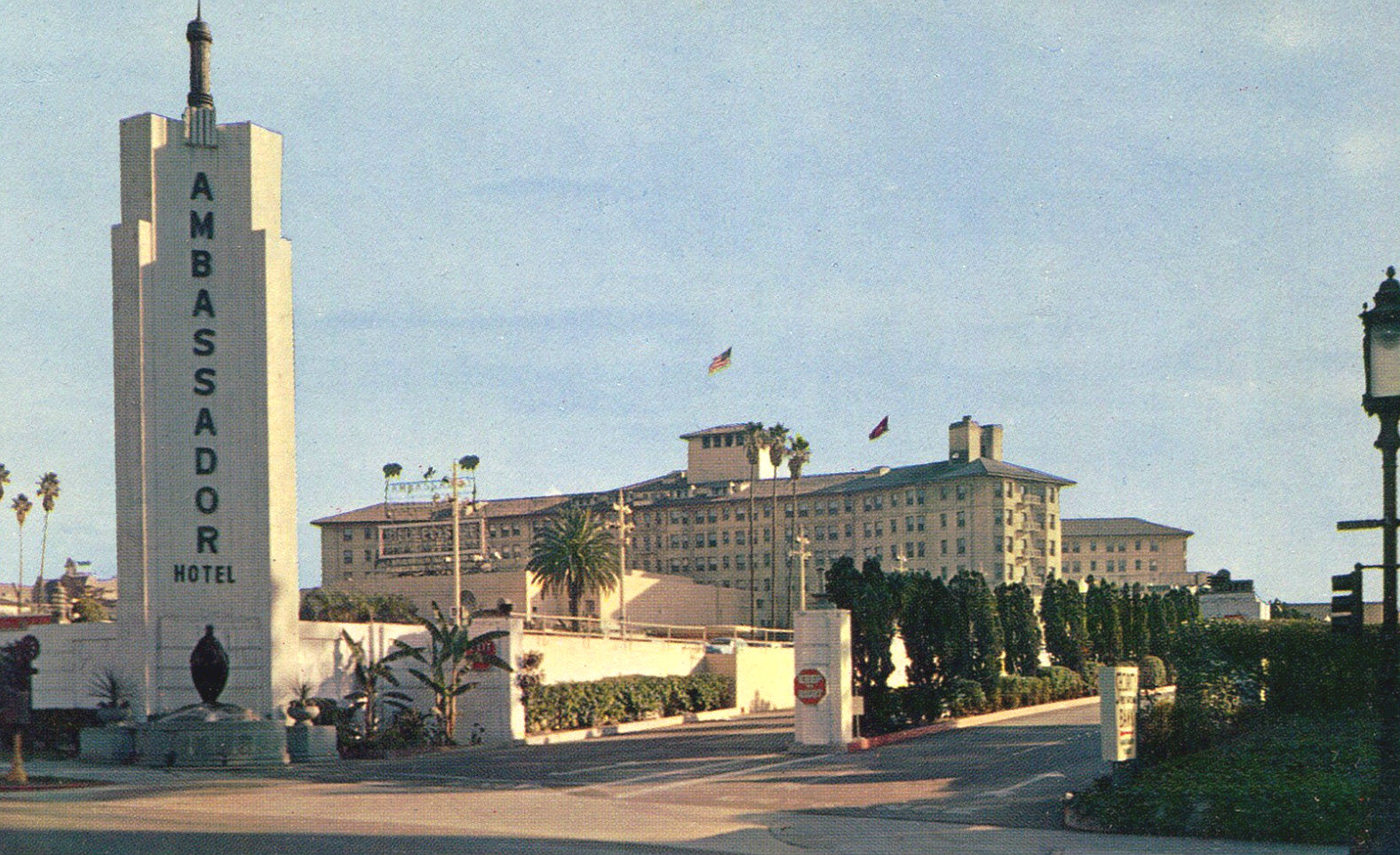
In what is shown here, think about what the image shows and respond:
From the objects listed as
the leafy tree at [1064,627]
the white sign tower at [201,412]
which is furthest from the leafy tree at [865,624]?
the leafy tree at [1064,627]

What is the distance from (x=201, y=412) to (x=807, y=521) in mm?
138244

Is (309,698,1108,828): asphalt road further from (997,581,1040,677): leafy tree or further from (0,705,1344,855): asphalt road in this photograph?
(997,581,1040,677): leafy tree

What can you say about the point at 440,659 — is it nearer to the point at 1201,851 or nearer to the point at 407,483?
the point at 1201,851

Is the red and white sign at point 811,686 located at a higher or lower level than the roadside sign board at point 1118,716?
lower

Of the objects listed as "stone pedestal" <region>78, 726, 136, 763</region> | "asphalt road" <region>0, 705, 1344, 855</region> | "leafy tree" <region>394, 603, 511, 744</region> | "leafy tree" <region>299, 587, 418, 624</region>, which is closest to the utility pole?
"asphalt road" <region>0, 705, 1344, 855</region>

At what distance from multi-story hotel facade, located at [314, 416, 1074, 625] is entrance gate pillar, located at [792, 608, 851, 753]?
391 ft

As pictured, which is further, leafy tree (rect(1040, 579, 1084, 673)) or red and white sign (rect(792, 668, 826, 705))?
leafy tree (rect(1040, 579, 1084, 673))

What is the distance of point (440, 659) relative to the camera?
48.2 m

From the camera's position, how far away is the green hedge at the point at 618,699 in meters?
51.6

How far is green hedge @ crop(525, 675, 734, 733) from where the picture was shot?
5159 cm

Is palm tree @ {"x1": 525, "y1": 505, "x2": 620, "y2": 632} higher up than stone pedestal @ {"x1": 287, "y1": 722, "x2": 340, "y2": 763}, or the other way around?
palm tree @ {"x1": 525, "y1": 505, "x2": 620, "y2": 632}

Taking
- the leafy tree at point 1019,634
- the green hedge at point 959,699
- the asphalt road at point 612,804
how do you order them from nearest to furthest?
the asphalt road at point 612,804 → the green hedge at point 959,699 → the leafy tree at point 1019,634

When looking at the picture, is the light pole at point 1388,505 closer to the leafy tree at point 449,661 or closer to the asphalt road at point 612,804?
the asphalt road at point 612,804

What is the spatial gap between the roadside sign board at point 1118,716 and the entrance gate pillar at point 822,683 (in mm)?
14794
